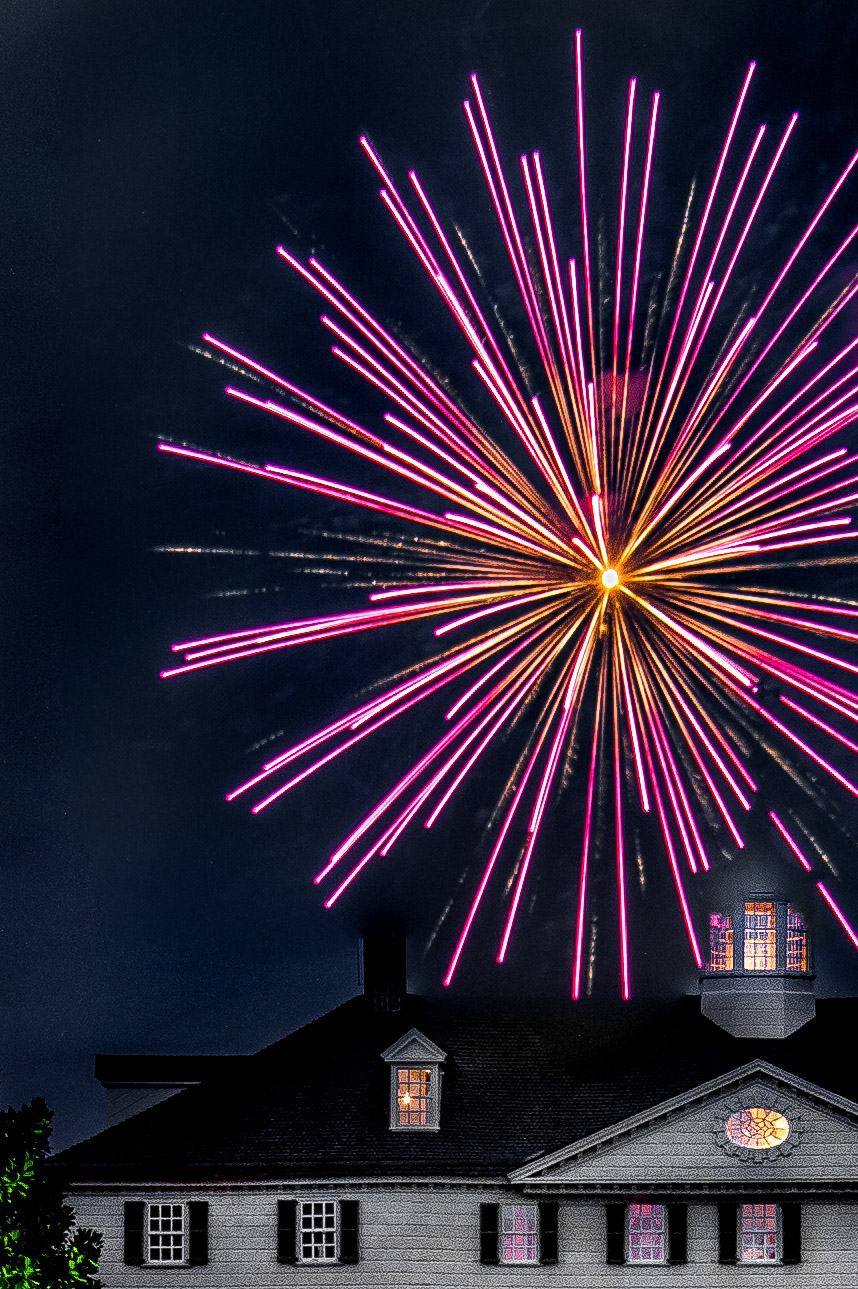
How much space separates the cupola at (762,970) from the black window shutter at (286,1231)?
37.1ft

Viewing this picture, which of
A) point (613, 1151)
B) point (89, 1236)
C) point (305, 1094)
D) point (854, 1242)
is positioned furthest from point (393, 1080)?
point (854, 1242)

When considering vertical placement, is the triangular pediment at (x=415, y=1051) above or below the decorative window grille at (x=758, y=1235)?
above

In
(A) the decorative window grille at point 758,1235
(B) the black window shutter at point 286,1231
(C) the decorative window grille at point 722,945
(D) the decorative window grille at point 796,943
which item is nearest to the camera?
(B) the black window shutter at point 286,1231

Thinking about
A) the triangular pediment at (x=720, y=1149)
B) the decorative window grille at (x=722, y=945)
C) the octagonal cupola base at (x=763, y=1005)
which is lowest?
the triangular pediment at (x=720, y=1149)

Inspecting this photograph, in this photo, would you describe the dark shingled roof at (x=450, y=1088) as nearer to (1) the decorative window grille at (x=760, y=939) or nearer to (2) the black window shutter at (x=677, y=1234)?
(1) the decorative window grille at (x=760, y=939)

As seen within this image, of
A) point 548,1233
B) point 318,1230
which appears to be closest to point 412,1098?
point 318,1230

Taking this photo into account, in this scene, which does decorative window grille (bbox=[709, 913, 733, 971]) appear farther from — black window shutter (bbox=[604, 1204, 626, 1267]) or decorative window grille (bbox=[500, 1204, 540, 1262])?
decorative window grille (bbox=[500, 1204, 540, 1262])

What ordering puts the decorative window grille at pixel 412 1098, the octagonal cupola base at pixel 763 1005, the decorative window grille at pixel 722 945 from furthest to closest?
the decorative window grille at pixel 722 945, the octagonal cupola base at pixel 763 1005, the decorative window grille at pixel 412 1098

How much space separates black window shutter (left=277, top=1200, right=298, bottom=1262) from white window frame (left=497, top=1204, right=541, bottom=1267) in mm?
4533

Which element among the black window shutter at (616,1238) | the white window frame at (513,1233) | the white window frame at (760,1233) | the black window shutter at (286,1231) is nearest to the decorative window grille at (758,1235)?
the white window frame at (760,1233)

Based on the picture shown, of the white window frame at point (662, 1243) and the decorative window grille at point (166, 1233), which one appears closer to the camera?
the white window frame at point (662, 1243)

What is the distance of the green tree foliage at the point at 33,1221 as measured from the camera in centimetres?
3850

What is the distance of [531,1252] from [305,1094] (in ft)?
20.6

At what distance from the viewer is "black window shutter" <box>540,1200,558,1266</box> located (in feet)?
146
